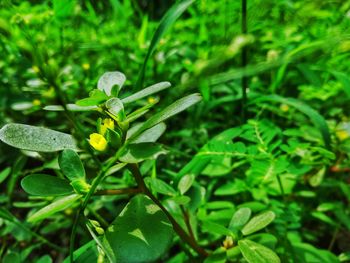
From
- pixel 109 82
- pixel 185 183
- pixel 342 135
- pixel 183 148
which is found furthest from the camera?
pixel 183 148

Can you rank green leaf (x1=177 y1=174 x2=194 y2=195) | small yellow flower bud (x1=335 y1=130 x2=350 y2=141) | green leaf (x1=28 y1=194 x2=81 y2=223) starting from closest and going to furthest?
green leaf (x1=28 y1=194 x2=81 y2=223)
green leaf (x1=177 y1=174 x2=194 y2=195)
small yellow flower bud (x1=335 y1=130 x2=350 y2=141)

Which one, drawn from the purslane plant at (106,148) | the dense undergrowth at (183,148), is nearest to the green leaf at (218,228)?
the dense undergrowth at (183,148)

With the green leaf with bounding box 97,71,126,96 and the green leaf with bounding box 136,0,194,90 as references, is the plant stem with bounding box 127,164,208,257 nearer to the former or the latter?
the green leaf with bounding box 97,71,126,96

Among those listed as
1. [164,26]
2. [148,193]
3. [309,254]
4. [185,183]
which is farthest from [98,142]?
[309,254]

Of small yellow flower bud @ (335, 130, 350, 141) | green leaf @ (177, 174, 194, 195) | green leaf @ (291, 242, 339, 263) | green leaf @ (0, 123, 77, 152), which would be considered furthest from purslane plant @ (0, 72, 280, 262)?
small yellow flower bud @ (335, 130, 350, 141)

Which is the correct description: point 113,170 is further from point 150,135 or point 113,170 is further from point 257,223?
point 257,223

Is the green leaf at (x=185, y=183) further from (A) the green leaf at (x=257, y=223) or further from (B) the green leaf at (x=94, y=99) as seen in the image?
(B) the green leaf at (x=94, y=99)
